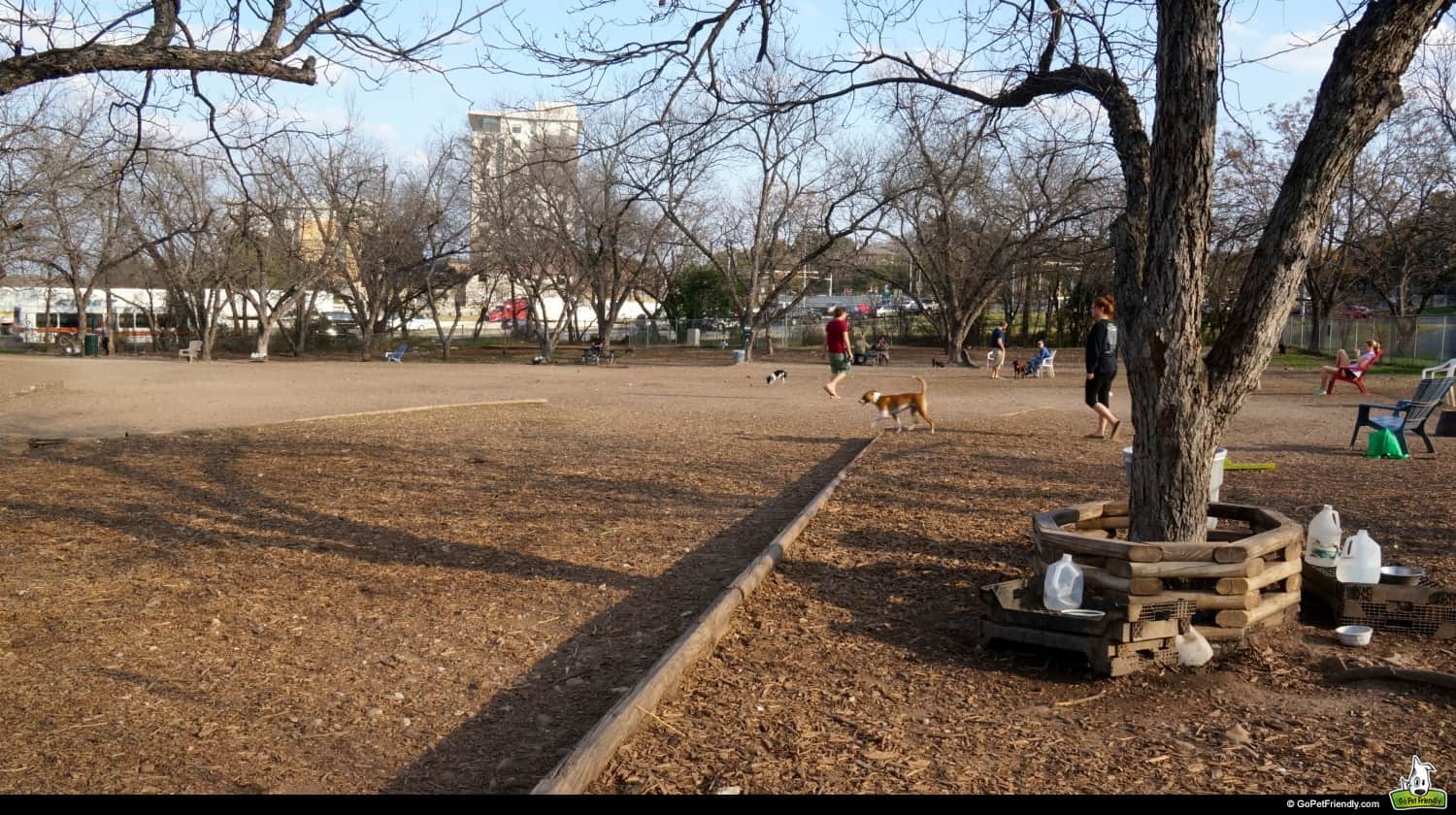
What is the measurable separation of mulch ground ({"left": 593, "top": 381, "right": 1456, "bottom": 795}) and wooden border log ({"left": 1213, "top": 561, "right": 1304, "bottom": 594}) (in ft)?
0.86

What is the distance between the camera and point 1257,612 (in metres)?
4.72

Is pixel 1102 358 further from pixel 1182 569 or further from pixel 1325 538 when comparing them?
pixel 1182 569

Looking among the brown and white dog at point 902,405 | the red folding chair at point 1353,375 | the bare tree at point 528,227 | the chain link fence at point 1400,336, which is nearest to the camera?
the brown and white dog at point 902,405

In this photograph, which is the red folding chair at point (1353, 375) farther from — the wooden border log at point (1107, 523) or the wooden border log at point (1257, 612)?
the wooden border log at point (1257, 612)

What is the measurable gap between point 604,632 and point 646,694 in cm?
148

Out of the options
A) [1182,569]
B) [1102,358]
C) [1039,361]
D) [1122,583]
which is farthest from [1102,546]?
[1039,361]

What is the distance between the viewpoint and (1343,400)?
19250mm

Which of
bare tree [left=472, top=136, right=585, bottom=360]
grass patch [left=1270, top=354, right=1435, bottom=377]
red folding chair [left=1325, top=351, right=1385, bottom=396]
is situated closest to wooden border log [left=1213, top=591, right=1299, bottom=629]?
red folding chair [left=1325, top=351, right=1385, bottom=396]

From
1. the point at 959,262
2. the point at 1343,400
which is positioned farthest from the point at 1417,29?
the point at 959,262

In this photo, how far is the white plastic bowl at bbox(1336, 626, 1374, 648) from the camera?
484 centimetres

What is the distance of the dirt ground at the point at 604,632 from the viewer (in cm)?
378

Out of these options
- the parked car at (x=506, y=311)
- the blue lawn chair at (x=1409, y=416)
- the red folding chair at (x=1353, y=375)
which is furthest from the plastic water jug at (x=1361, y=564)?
the parked car at (x=506, y=311)

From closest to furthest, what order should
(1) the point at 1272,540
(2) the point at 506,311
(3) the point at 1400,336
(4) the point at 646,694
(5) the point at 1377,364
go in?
(4) the point at 646,694 → (1) the point at 1272,540 → (5) the point at 1377,364 → (3) the point at 1400,336 → (2) the point at 506,311

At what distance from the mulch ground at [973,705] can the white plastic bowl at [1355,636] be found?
0.04 metres
